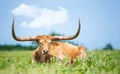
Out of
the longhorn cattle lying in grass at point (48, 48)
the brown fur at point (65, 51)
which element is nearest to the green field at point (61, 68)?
the longhorn cattle lying in grass at point (48, 48)

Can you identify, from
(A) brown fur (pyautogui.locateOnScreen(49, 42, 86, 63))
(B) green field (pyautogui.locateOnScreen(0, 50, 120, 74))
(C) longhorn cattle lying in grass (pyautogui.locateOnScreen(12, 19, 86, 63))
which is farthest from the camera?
(A) brown fur (pyautogui.locateOnScreen(49, 42, 86, 63))

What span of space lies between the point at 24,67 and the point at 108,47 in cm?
290

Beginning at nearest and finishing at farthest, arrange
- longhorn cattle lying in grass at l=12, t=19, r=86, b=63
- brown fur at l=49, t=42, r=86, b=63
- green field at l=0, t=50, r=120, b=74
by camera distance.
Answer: green field at l=0, t=50, r=120, b=74
longhorn cattle lying in grass at l=12, t=19, r=86, b=63
brown fur at l=49, t=42, r=86, b=63

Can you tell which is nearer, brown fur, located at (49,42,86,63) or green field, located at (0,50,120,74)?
green field, located at (0,50,120,74)

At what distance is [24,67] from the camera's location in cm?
403

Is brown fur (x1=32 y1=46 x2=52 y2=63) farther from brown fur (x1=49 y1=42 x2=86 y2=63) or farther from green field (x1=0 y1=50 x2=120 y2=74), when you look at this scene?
green field (x1=0 y1=50 x2=120 y2=74)

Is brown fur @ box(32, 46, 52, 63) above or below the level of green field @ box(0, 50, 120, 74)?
above

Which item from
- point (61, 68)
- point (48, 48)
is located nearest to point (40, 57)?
point (48, 48)

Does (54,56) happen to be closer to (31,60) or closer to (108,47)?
(31,60)

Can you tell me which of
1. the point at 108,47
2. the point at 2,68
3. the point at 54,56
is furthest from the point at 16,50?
the point at 2,68

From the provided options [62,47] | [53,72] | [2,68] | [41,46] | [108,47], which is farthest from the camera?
[108,47]

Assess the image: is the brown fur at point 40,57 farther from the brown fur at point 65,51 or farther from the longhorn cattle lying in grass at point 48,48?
the brown fur at point 65,51

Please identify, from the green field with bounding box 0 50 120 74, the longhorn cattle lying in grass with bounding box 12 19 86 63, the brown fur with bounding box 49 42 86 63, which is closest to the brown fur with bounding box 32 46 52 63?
the longhorn cattle lying in grass with bounding box 12 19 86 63

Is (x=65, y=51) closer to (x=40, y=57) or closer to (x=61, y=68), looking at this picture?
(x=40, y=57)
